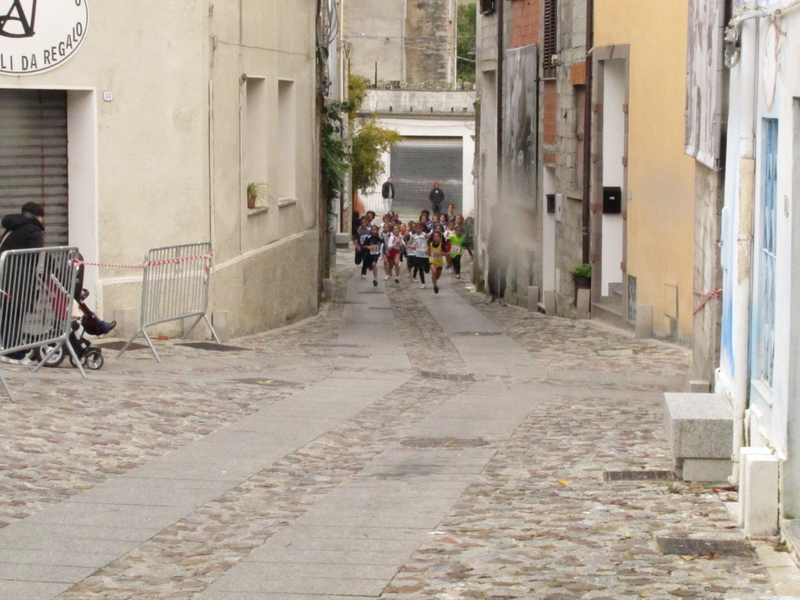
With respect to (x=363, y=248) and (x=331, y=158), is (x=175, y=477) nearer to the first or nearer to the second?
(x=331, y=158)

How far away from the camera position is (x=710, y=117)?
10.4 metres

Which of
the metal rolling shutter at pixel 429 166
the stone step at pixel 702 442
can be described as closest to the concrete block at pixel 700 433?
the stone step at pixel 702 442

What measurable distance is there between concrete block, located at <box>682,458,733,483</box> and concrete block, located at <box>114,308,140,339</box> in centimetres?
860

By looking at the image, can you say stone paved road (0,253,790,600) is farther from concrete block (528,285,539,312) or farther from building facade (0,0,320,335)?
concrete block (528,285,539,312)

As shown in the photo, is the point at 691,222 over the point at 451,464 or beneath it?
over

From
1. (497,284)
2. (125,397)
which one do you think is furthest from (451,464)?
(497,284)

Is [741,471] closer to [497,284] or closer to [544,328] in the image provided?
[544,328]

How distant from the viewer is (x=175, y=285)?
14.9 meters

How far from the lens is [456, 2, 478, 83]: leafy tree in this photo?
256 ft

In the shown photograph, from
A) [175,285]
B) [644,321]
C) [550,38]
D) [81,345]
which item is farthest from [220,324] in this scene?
[550,38]

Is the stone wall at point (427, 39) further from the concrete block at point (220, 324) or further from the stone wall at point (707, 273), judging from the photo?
the stone wall at point (707, 273)

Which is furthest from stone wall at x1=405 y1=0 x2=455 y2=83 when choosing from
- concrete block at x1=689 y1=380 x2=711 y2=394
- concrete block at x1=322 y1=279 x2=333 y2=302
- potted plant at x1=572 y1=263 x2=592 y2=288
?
concrete block at x1=689 y1=380 x2=711 y2=394

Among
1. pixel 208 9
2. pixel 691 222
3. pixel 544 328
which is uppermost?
pixel 208 9

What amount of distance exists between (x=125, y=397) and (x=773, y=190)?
5.97m
